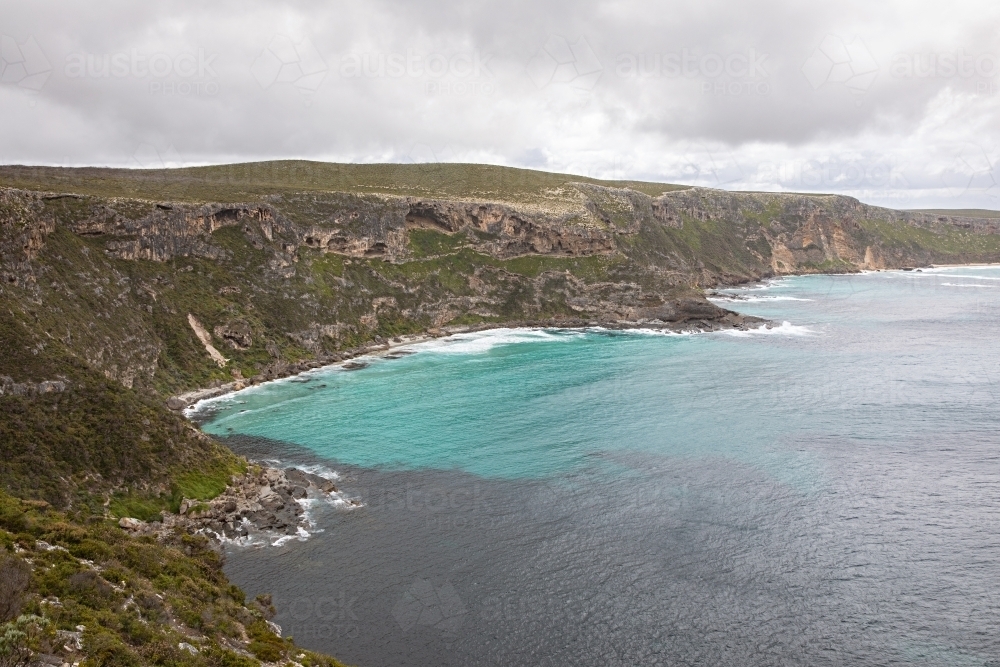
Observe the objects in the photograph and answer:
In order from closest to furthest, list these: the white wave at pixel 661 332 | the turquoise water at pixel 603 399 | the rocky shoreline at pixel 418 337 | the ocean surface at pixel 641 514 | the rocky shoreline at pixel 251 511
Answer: the ocean surface at pixel 641 514 < the rocky shoreline at pixel 251 511 < the turquoise water at pixel 603 399 < the rocky shoreline at pixel 418 337 < the white wave at pixel 661 332

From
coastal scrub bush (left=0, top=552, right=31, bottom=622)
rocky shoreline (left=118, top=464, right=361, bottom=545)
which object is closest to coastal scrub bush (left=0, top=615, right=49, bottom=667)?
coastal scrub bush (left=0, top=552, right=31, bottom=622)

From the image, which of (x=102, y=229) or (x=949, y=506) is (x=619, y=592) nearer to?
(x=949, y=506)

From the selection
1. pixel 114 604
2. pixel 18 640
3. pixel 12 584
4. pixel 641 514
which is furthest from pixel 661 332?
pixel 18 640

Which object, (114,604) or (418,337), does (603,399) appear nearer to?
(418,337)

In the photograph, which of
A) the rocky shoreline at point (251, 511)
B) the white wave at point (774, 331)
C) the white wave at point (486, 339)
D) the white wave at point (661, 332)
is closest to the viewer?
the rocky shoreline at point (251, 511)

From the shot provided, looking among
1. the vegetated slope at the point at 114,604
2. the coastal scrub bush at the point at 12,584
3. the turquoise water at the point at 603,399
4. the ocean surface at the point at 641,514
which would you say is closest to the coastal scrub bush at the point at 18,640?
the vegetated slope at the point at 114,604

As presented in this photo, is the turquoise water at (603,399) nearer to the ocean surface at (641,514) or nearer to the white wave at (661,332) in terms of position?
the ocean surface at (641,514)

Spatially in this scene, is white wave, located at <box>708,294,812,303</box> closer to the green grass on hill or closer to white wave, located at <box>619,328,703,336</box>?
white wave, located at <box>619,328,703,336</box>
